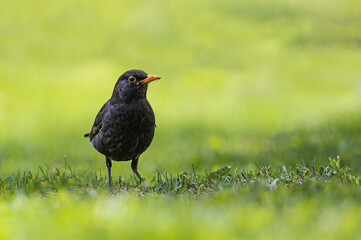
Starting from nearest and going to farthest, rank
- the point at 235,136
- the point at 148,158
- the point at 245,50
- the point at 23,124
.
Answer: the point at 148,158 < the point at 235,136 < the point at 23,124 < the point at 245,50

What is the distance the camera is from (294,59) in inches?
536

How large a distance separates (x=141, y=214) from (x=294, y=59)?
1077 cm

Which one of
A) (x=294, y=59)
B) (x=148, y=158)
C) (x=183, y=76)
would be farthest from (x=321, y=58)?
(x=148, y=158)

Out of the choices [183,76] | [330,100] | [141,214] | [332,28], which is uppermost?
[332,28]

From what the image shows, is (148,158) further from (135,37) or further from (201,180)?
(135,37)

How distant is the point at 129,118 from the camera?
6.04m

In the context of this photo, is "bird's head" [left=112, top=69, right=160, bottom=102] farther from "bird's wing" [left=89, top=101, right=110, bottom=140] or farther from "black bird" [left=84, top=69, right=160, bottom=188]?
"bird's wing" [left=89, top=101, right=110, bottom=140]

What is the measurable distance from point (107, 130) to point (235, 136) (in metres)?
4.55

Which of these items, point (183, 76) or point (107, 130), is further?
point (183, 76)

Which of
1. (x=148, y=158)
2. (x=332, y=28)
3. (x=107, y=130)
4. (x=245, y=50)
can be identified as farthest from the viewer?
(x=245, y=50)

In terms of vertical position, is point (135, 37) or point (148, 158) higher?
point (135, 37)

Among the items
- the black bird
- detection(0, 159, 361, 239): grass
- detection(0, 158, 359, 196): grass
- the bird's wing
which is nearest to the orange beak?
the black bird

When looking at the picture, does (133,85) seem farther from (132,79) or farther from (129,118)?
(129,118)

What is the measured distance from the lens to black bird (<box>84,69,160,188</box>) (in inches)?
238
